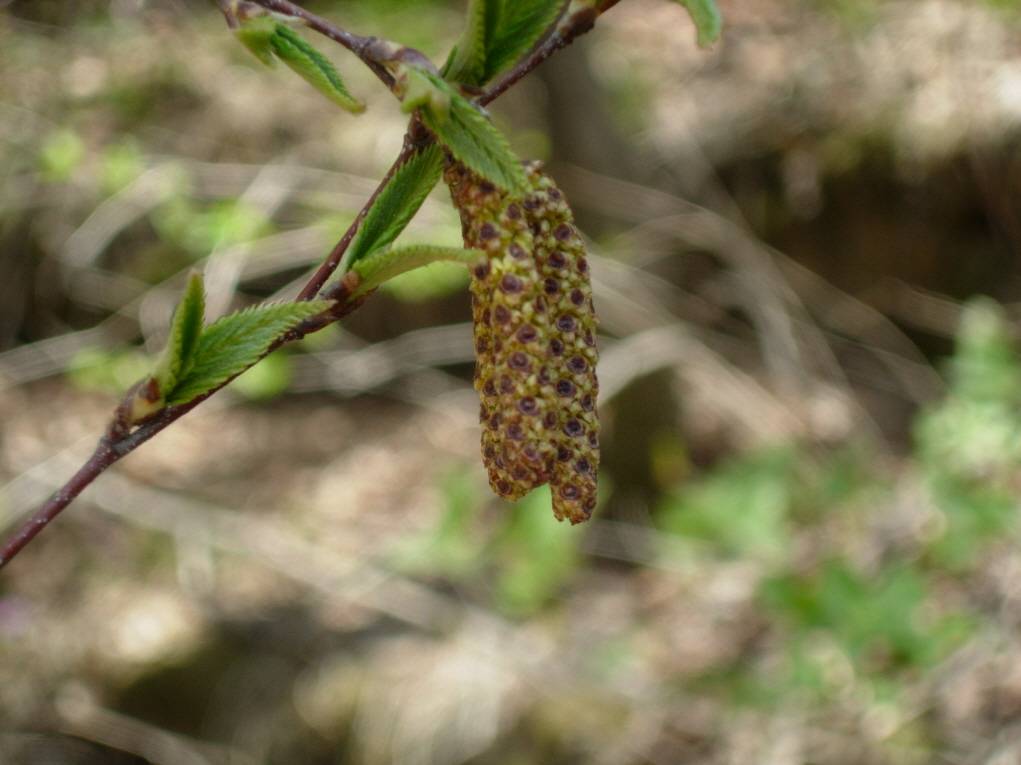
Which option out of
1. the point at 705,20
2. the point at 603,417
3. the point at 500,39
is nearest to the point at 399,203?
the point at 500,39

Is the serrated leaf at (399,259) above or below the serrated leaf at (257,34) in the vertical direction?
below

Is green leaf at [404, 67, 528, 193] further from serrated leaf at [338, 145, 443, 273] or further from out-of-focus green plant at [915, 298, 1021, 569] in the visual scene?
out-of-focus green plant at [915, 298, 1021, 569]

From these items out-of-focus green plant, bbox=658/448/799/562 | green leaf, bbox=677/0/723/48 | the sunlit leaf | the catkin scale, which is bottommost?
out-of-focus green plant, bbox=658/448/799/562

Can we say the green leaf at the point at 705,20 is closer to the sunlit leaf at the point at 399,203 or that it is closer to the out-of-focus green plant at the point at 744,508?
the sunlit leaf at the point at 399,203

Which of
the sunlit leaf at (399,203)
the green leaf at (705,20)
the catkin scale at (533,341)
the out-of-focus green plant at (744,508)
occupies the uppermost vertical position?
the green leaf at (705,20)

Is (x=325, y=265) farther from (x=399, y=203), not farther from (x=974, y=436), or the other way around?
(x=974, y=436)

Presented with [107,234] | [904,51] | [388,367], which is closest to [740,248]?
[904,51]

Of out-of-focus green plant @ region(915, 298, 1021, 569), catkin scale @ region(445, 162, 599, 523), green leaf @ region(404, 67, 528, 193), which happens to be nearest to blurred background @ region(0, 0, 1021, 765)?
out-of-focus green plant @ region(915, 298, 1021, 569)

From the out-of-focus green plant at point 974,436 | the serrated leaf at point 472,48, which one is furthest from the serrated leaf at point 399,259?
the out-of-focus green plant at point 974,436

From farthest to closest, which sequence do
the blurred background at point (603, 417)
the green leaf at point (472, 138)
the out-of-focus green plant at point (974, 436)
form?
the blurred background at point (603, 417), the out-of-focus green plant at point (974, 436), the green leaf at point (472, 138)
